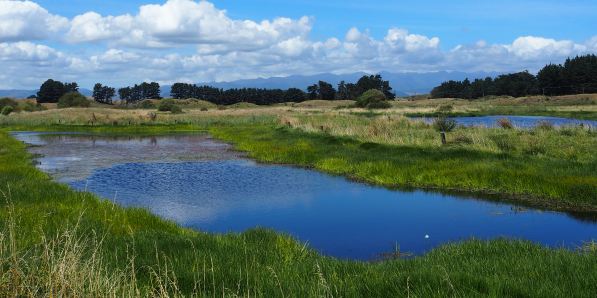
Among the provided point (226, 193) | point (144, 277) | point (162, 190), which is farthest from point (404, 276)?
point (162, 190)

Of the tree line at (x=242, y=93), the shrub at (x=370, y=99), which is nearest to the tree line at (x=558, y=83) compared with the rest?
the tree line at (x=242, y=93)

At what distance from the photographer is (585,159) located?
18234 millimetres

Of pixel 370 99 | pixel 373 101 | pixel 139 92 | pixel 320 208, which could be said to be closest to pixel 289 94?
pixel 139 92

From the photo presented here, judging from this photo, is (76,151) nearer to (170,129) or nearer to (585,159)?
(170,129)

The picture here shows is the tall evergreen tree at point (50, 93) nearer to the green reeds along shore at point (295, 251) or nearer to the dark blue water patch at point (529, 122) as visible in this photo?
the dark blue water patch at point (529, 122)

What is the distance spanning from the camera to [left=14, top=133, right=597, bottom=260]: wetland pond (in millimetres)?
10930

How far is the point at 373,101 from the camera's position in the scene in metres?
92.8

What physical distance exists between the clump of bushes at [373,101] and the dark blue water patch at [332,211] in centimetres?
7113

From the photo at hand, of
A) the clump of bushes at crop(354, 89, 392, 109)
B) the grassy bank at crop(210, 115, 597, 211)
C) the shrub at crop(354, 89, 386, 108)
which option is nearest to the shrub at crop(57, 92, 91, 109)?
the clump of bushes at crop(354, 89, 392, 109)

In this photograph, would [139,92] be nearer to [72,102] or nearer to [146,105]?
[146,105]

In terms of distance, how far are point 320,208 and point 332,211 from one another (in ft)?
1.74

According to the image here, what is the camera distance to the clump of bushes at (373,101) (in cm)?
8946

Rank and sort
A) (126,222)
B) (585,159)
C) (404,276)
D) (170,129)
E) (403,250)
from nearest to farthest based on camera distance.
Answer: (404,276), (403,250), (126,222), (585,159), (170,129)

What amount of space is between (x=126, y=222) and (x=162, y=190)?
650 centimetres
